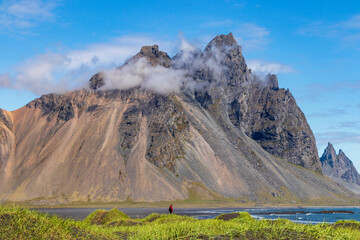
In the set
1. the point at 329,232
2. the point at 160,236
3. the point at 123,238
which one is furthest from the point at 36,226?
the point at 329,232

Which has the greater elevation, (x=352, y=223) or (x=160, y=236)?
(x=160, y=236)

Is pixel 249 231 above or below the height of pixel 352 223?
above

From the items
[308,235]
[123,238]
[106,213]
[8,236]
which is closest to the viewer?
[8,236]

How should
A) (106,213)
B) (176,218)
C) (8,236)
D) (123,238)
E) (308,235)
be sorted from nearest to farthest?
(8,236) → (308,235) → (123,238) → (176,218) → (106,213)

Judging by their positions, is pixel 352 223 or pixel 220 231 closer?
pixel 220 231

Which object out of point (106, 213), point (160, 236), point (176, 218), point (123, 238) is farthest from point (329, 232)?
point (106, 213)

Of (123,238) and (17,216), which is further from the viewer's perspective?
(123,238)

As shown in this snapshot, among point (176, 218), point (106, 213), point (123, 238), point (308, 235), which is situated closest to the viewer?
point (308, 235)

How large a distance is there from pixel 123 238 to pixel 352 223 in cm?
3331

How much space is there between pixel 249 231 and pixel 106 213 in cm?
3664

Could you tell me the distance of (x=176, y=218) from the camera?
52125mm

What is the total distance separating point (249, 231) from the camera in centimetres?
2762

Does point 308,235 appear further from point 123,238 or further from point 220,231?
point 123,238

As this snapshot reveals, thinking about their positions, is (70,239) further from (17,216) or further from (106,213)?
(106,213)
